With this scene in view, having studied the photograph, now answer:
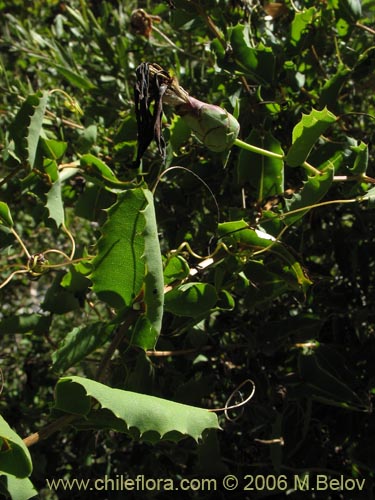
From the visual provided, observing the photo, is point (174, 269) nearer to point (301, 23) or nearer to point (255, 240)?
point (255, 240)

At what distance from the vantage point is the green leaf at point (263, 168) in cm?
104

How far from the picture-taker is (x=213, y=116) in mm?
866

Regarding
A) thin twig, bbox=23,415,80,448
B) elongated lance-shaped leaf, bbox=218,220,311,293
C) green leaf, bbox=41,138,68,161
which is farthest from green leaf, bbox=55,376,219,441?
green leaf, bbox=41,138,68,161

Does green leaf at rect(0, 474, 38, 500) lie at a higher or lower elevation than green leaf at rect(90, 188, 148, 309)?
lower

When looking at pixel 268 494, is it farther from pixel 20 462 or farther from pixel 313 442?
pixel 20 462

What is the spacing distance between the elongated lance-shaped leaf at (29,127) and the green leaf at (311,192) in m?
0.42

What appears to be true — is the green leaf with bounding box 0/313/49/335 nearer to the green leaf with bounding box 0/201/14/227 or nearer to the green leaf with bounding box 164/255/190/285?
the green leaf with bounding box 0/201/14/227

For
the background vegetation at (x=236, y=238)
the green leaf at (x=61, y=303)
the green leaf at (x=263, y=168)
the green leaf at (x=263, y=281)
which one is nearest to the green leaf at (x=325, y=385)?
the background vegetation at (x=236, y=238)

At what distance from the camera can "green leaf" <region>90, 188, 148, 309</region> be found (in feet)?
2.59

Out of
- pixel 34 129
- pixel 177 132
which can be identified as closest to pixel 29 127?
pixel 34 129

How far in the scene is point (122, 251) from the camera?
80 centimetres

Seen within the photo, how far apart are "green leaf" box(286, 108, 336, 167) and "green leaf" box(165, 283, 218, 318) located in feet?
0.76

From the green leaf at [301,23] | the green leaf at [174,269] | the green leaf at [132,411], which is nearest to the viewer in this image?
the green leaf at [132,411]

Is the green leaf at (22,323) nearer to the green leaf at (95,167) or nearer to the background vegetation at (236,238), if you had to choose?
the background vegetation at (236,238)
